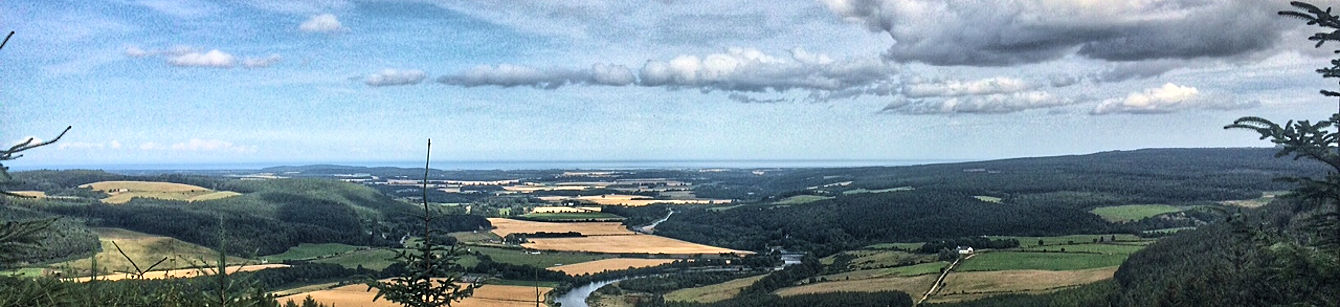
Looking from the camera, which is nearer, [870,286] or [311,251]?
[870,286]

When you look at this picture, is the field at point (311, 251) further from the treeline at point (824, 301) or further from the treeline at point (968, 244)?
the treeline at point (968, 244)

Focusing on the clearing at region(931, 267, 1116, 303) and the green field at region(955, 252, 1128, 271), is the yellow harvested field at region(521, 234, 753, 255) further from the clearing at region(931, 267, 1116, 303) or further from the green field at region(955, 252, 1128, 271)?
the clearing at region(931, 267, 1116, 303)

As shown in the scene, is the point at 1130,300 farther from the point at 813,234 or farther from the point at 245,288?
the point at 813,234

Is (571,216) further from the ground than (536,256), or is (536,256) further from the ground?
(571,216)

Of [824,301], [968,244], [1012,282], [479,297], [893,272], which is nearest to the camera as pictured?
[479,297]

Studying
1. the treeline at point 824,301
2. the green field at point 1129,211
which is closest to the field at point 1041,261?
the treeline at point 824,301

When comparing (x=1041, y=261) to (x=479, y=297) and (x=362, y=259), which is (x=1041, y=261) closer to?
(x=479, y=297)

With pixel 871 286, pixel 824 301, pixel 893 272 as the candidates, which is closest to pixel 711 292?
pixel 824 301

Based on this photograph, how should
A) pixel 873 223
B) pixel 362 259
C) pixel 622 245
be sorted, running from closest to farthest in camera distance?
pixel 362 259 → pixel 622 245 → pixel 873 223
